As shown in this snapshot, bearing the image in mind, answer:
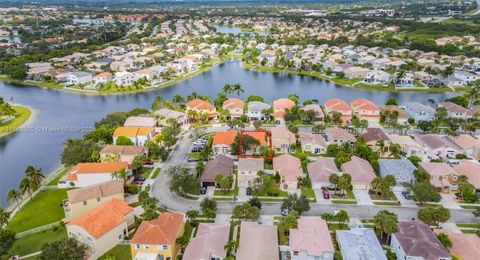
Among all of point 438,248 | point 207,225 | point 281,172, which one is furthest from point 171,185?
point 438,248

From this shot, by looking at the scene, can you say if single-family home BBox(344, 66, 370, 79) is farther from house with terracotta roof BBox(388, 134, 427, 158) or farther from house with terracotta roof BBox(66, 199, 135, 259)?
house with terracotta roof BBox(66, 199, 135, 259)

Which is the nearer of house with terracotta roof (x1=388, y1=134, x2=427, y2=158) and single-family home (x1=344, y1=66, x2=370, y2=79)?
house with terracotta roof (x1=388, y1=134, x2=427, y2=158)

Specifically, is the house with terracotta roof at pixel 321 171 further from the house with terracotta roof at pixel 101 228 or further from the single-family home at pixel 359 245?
the house with terracotta roof at pixel 101 228

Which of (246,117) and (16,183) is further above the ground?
(246,117)

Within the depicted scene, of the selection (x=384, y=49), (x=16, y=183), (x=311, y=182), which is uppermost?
(x=384, y=49)

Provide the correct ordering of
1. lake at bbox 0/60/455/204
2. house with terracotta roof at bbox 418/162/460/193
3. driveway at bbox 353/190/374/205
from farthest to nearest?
lake at bbox 0/60/455/204, house with terracotta roof at bbox 418/162/460/193, driveway at bbox 353/190/374/205

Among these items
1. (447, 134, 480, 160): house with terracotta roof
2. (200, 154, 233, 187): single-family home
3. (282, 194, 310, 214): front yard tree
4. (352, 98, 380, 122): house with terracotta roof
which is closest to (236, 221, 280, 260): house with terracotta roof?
(282, 194, 310, 214): front yard tree

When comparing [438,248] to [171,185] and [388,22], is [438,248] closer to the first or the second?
[171,185]
